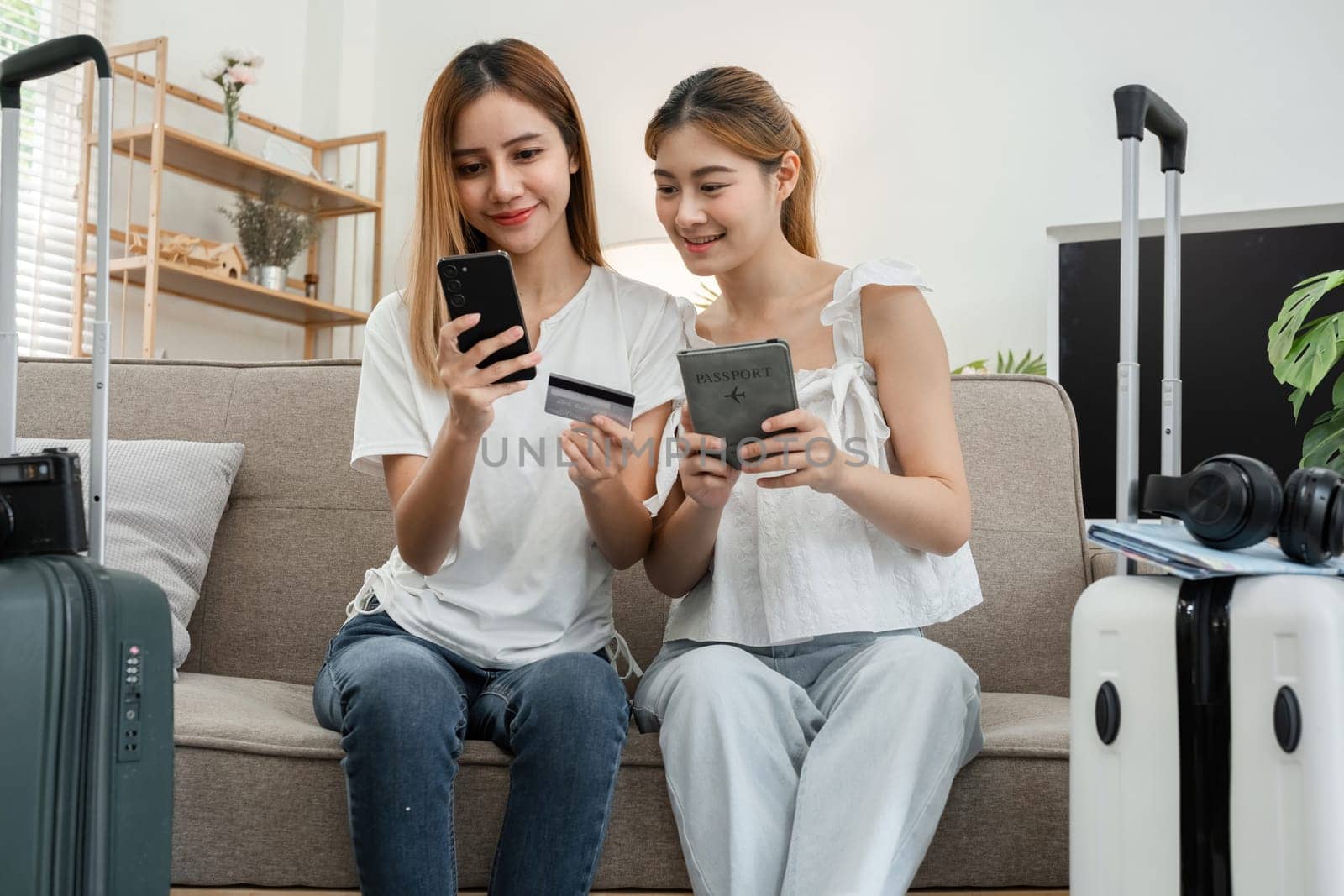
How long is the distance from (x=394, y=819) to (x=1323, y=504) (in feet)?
Result: 2.45

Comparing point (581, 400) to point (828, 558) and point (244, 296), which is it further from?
point (244, 296)

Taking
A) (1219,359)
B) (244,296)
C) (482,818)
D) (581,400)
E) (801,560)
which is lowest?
(482,818)

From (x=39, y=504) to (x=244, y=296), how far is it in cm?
303

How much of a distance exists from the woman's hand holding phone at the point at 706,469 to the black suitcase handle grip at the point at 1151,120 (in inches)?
19.6

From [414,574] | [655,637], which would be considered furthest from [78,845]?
[655,637]

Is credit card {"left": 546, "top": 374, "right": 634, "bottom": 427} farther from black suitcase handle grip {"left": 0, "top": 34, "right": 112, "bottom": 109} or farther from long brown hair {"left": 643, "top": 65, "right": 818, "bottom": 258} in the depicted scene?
black suitcase handle grip {"left": 0, "top": 34, "right": 112, "bottom": 109}

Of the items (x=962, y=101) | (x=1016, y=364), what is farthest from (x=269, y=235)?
(x=1016, y=364)

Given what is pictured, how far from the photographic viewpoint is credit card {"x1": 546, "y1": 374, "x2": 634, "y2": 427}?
120cm

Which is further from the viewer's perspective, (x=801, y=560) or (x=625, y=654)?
(x=625, y=654)

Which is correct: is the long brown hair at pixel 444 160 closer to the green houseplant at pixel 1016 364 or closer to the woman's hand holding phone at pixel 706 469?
the woman's hand holding phone at pixel 706 469

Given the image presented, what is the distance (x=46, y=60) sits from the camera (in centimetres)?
110

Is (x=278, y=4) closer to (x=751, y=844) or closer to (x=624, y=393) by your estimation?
(x=624, y=393)

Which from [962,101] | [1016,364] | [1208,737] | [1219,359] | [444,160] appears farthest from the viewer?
[962,101]

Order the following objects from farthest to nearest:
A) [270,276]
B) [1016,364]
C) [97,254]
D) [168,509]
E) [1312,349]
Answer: [270,276]
[1016,364]
[1312,349]
[168,509]
[97,254]
